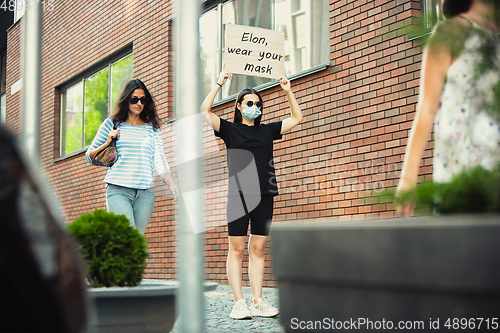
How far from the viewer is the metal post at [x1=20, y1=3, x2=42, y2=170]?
2.27m

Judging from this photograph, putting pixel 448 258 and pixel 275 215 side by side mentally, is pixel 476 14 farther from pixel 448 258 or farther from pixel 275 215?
pixel 275 215

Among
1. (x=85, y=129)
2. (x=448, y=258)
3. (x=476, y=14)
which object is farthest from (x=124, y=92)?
(x=85, y=129)

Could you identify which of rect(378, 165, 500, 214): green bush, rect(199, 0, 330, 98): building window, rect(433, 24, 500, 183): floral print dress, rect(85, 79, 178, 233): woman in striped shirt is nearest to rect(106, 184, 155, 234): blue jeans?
rect(85, 79, 178, 233): woman in striped shirt

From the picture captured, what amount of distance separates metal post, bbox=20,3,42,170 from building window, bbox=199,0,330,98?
4775 millimetres

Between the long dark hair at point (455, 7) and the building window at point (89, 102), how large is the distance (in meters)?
9.38

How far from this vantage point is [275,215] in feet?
23.4

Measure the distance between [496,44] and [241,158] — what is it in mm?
2755

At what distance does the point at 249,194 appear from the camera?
13.9ft

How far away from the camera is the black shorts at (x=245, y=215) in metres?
4.24

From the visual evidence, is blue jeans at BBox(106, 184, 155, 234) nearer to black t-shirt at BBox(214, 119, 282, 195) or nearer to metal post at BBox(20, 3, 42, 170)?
black t-shirt at BBox(214, 119, 282, 195)

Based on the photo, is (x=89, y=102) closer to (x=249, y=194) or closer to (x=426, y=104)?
(x=249, y=194)

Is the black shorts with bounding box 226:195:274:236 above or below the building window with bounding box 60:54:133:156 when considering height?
below

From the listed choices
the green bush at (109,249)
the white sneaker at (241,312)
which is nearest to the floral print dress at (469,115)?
the green bush at (109,249)

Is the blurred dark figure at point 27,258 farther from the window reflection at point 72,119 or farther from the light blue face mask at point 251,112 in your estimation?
the window reflection at point 72,119
